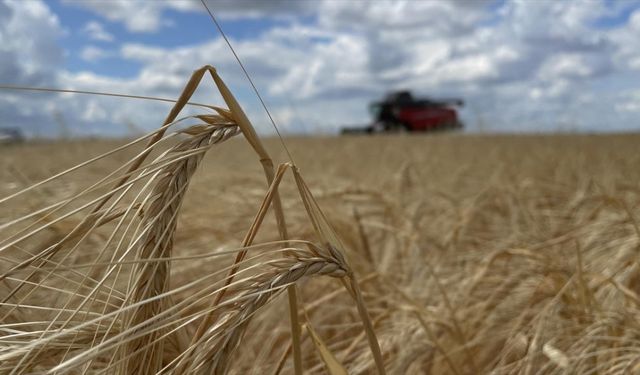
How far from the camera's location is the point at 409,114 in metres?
18.7

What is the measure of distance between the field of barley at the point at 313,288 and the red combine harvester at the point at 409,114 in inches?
596

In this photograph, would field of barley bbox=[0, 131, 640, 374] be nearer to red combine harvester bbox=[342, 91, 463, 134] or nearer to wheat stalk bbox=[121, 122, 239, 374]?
wheat stalk bbox=[121, 122, 239, 374]

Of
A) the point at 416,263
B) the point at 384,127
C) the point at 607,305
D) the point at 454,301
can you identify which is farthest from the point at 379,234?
the point at 384,127

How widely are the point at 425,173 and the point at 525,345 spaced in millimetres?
2992

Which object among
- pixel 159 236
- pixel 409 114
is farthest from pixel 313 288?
pixel 409 114

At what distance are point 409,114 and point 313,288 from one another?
17.5 m

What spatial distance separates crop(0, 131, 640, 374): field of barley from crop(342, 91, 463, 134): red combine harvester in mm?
15149

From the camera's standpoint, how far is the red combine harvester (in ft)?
60.3

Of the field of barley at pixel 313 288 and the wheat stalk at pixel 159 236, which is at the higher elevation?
the wheat stalk at pixel 159 236

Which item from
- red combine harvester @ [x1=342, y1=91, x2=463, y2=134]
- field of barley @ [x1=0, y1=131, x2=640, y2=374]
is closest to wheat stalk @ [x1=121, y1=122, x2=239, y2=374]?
field of barley @ [x1=0, y1=131, x2=640, y2=374]

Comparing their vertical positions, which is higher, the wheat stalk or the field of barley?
the wheat stalk

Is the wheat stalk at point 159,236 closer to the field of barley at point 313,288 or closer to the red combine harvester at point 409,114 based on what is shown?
the field of barley at point 313,288

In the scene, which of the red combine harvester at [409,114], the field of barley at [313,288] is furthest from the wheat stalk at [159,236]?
the red combine harvester at [409,114]

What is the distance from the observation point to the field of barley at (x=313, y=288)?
0.49 meters
